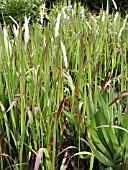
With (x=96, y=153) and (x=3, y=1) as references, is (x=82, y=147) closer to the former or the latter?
(x=96, y=153)

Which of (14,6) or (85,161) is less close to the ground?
(14,6)

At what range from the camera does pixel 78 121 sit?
1148 millimetres

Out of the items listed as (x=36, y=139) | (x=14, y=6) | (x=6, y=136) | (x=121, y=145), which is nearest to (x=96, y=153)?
Answer: (x=121, y=145)

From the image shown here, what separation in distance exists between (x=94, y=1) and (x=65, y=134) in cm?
556

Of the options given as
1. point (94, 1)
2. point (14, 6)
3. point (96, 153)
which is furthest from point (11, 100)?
point (94, 1)

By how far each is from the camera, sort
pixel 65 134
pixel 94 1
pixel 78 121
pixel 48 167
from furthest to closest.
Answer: pixel 94 1
pixel 65 134
pixel 78 121
pixel 48 167

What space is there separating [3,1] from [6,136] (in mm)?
3474

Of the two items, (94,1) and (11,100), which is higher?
(94,1)

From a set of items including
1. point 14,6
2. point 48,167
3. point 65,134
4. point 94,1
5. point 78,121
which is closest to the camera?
point 48,167

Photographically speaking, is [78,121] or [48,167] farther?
[78,121]

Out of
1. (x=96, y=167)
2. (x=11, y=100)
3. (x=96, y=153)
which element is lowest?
(x=96, y=167)

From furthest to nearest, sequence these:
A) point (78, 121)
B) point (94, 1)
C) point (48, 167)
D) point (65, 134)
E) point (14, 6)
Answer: point (94, 1)
point (14, 6)
point (65, 134)
point (78, 121)
point (48, 167)

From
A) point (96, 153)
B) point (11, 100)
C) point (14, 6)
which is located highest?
point (14, 6)

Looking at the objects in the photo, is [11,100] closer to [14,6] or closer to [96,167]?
[96,167]
